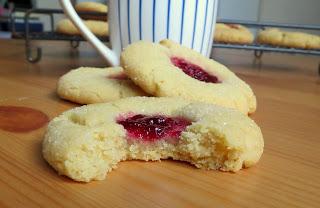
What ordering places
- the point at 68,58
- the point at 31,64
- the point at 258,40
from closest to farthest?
the point at 31,64 → the point at 68,58 → the point at 258,40

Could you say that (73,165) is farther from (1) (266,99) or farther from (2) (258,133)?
(1) (266,99)

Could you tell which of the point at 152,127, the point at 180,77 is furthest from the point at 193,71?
the point at 152,127

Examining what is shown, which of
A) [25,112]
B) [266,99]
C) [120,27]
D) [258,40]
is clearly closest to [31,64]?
[120,27]

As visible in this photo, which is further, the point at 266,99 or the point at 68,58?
the point at 68,58

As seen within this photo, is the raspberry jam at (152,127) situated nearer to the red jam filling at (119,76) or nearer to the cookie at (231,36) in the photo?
the red jam filling at (119,76)

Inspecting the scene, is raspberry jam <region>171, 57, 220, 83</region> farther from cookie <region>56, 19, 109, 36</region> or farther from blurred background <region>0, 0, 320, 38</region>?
blurred background <region>0, 0, 320, 38</region>

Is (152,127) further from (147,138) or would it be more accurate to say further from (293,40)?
(293,40)

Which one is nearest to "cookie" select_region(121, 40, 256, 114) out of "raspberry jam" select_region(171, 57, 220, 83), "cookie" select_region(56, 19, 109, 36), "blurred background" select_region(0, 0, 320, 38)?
"raspberry jam" select_region(171, 57, 220, 83)
